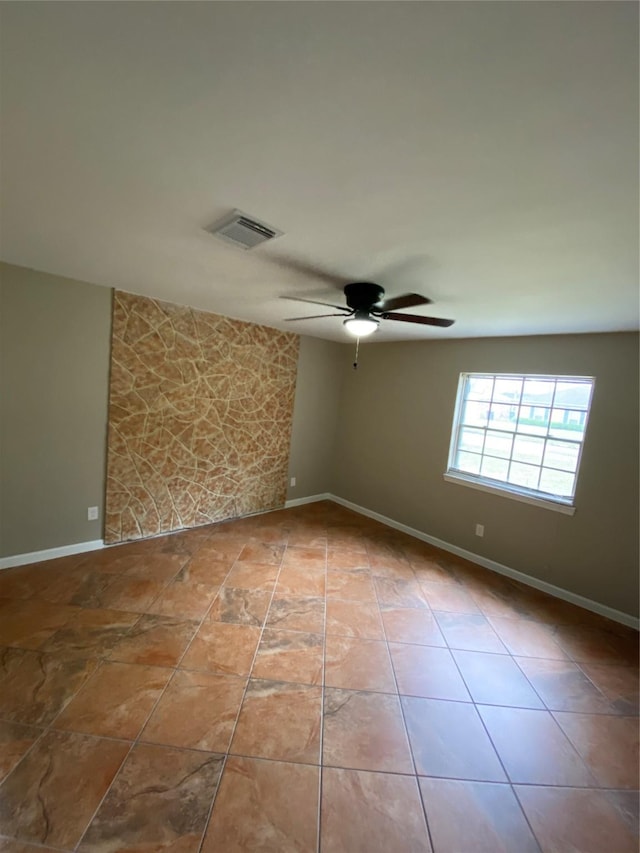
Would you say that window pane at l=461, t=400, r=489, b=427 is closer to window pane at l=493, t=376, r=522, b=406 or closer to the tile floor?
window pane at l=493, t=376, r=522, b=406

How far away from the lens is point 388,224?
4.75ft

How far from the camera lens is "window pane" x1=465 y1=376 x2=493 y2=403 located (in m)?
3.62

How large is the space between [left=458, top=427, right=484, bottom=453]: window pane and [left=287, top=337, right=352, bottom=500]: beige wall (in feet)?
6.08

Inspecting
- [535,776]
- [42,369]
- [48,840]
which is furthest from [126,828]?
[42,369]

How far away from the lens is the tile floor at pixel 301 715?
1281 mm

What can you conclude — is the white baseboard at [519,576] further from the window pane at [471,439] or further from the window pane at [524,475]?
the window pane at [471,439]

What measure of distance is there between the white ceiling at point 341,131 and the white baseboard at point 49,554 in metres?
2.43

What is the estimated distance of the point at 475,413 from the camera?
372cm

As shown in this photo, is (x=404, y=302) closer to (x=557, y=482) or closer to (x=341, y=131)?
(x=341, y=131)

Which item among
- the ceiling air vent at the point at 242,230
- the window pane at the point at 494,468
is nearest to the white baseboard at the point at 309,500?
the window pane at the point at 494,468

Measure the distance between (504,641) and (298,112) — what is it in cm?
312

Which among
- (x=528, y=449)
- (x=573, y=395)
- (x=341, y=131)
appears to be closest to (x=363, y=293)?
(x=341, y=131)

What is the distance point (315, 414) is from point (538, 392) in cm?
264

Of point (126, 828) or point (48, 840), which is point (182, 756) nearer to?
point (126, 828)
